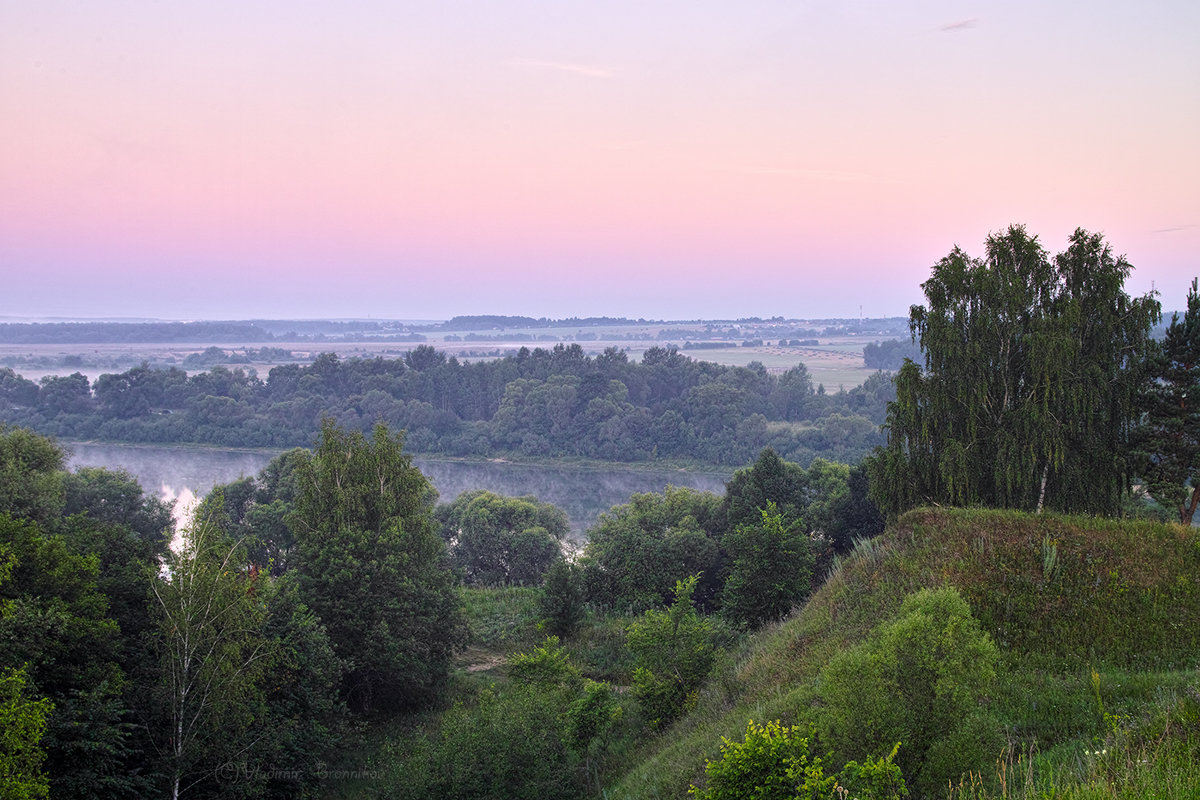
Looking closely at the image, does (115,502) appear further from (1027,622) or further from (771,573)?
(1027,622)

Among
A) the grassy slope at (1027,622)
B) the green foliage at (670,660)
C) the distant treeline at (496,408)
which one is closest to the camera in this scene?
the grassy slope at (1027,622)

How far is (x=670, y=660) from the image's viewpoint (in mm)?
17359

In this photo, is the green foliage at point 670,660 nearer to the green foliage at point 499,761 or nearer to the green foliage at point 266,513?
the green foliage at point 499,761

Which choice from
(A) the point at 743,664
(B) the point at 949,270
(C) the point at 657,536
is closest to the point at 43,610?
(A) the point at 743,664

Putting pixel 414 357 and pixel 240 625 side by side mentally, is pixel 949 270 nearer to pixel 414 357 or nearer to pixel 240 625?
pixel 240 625

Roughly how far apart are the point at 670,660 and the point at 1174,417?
50.6 feet

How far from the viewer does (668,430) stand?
10044 centimetres

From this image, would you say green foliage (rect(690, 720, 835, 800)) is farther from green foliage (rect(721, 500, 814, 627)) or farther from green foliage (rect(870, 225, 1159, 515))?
green foliage (rect(721, 500, 814, 627))

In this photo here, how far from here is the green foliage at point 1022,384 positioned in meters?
20.0

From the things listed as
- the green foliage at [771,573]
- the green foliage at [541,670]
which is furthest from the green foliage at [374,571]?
the green foliage at [771,573]

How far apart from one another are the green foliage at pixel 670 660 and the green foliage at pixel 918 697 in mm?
8255

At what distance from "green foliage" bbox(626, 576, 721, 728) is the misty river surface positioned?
185 ft

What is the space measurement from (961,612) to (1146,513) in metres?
24.1

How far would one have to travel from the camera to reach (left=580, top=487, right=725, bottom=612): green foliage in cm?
3609
